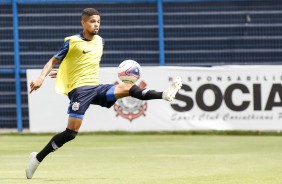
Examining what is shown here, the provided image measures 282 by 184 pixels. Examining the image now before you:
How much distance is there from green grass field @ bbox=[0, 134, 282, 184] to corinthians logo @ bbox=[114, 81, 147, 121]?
43 centimetres

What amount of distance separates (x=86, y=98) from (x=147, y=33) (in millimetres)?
11346

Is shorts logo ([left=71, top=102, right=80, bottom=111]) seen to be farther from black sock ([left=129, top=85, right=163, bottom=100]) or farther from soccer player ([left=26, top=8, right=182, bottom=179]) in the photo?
black sock ([left=129, top=85, right=163, bottom=100])

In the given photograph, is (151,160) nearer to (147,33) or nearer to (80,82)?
(80,82)

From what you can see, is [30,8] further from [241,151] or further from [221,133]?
[241,151]

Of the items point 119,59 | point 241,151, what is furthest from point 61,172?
point 119,59

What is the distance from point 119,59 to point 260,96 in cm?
397

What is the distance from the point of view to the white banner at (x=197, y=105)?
20406 mm

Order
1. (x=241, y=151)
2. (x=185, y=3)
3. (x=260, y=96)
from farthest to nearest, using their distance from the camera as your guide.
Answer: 1. (x=185, y=3)
2. (x=260, y=96)
3. (x=241, y=151)

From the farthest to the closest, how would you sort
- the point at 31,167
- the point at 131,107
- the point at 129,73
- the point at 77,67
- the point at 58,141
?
the point at 131,107, the point at 129,73, the point at 77,67, the point at 58,141, the point at 31,167

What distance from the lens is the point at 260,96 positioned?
2041 cm

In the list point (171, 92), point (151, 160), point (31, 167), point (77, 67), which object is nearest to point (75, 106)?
point (77, 67)

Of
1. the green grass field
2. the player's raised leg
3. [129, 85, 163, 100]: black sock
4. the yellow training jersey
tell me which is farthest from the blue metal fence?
[129, 85, 163, 100]: black sock

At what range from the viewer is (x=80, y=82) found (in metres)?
12.0

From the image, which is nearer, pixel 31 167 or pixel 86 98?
pixel 31 167
